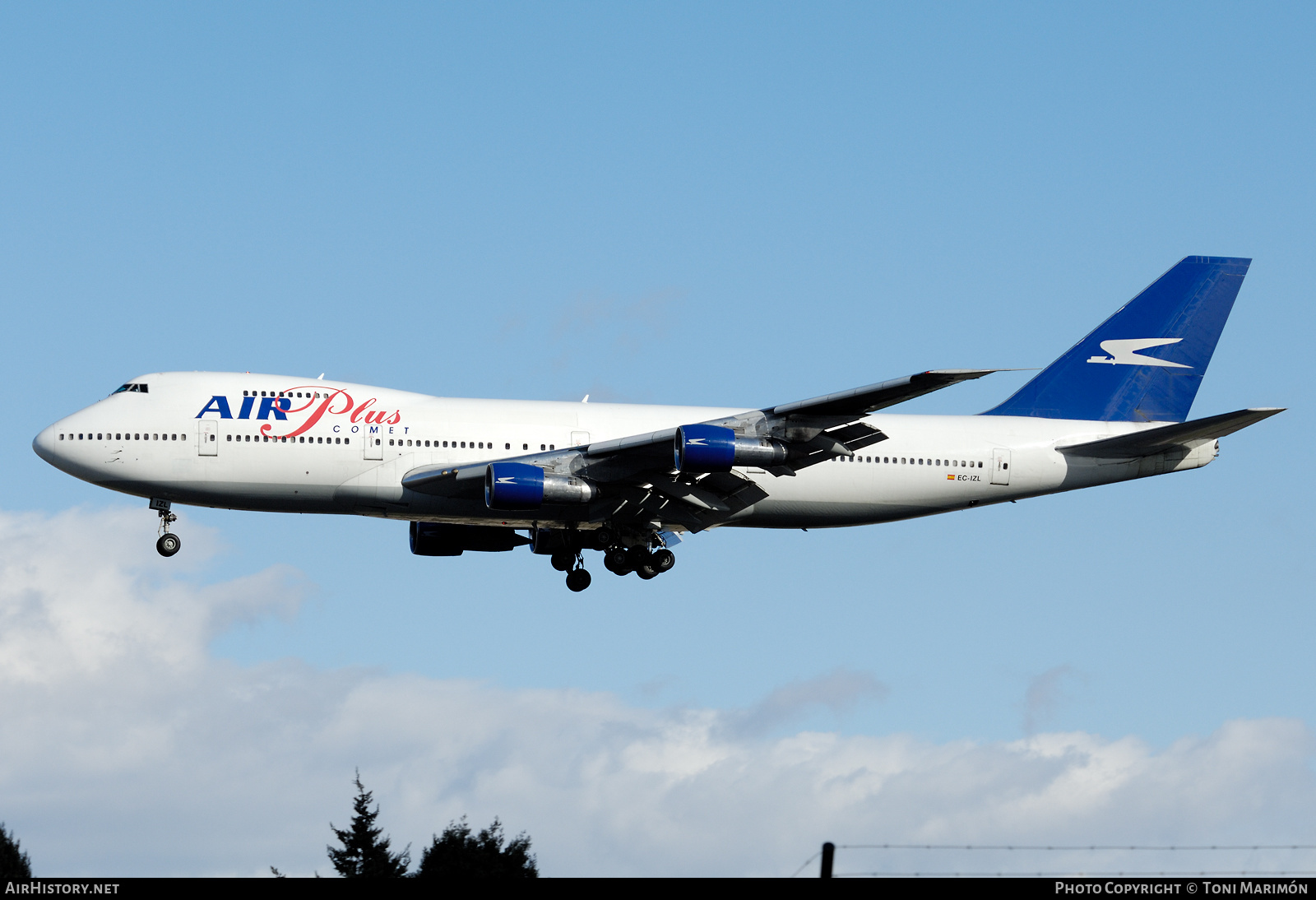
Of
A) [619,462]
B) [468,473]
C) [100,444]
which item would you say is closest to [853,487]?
[619,462]

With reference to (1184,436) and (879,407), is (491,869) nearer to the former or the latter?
(879,407)

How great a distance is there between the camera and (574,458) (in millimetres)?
42875

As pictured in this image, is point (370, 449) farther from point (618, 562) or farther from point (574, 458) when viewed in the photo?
point (618, 562)

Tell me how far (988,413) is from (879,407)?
9852 mm

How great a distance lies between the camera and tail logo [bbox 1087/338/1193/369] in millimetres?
51000

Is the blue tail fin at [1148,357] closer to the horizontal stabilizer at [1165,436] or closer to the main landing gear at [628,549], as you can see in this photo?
the horizontal stabilizer at [1165,436]

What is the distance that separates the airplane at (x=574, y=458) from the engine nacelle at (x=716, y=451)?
5 centimetres

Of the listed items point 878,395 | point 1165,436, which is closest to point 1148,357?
point 1165,436

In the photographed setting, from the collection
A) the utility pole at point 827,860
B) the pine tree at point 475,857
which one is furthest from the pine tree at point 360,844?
the utility pole at point 827,860

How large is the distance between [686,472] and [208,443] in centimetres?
1266

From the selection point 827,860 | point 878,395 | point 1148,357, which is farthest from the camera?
point 1148,357

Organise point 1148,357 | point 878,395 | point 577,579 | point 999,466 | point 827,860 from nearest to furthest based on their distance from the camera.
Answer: point 827,860
point 878,395
point 999,466
point 577,579
point 1148,357

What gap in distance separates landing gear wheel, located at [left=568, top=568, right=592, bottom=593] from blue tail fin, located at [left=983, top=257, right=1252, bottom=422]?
13243 mm

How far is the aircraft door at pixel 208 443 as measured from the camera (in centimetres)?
4244
